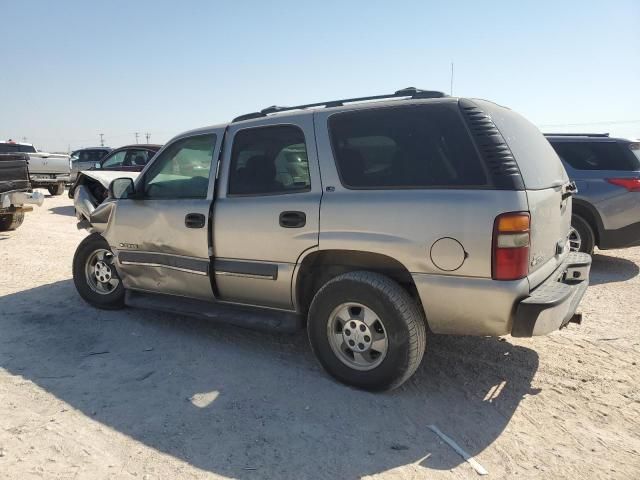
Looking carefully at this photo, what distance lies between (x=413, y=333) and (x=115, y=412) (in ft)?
6.41

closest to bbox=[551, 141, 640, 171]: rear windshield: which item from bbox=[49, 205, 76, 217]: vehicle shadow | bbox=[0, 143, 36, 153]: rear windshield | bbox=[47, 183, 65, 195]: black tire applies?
bbox=[49, 205, 76, 217]: vehicle shadow

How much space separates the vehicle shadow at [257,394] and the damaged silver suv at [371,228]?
0.31 m

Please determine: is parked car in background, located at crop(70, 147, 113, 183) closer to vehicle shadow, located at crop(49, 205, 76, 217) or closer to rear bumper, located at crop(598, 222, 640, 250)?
vehicle shadow, located at crop(49, 205, 76, 217)

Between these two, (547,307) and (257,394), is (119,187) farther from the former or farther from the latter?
(547,307)

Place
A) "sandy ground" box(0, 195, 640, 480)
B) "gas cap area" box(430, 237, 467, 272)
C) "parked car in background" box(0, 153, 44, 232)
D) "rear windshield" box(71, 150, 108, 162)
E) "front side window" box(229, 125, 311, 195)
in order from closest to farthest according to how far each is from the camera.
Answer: "sandy ground" box(0, 195, 640, 480), "gas cap area" box(430, 237, 467, 272), "front side window" box(229, 125, 311, 195), "parked car in background" box(0, 153, 44, 232), "rear windshield" box(71, 150, 108, 162)

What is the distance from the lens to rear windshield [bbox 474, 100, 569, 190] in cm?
303

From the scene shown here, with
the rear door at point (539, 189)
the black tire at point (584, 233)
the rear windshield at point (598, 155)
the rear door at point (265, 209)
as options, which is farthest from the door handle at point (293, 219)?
the rear windshield at point (598, 155)

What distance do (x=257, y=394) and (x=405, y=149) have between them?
191 centimetres

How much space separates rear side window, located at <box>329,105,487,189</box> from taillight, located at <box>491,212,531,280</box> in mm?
264

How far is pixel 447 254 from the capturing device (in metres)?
2.94

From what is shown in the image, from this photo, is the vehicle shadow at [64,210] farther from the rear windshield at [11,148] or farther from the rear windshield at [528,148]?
the rear windshield at [528,148]

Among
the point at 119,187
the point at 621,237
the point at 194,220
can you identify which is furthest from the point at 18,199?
the point at 621,237

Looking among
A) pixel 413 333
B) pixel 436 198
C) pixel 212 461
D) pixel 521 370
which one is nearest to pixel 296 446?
pixel 212 461

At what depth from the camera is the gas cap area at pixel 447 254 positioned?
2.90m
